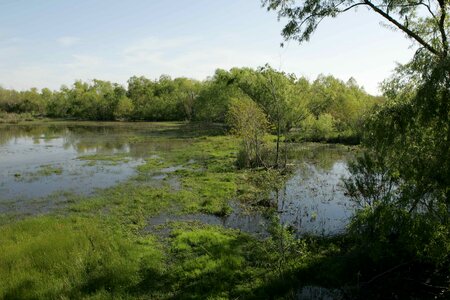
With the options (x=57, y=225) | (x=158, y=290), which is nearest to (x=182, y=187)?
(x=57, y=225)

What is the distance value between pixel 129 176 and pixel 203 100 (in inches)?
2332

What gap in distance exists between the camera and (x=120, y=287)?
10789 millimetres

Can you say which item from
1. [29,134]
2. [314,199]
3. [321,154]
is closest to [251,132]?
[314,199]

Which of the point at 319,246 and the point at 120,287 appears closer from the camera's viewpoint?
the point at 120,287

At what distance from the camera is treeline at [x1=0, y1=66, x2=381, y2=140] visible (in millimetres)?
48156

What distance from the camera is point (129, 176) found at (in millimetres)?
28125

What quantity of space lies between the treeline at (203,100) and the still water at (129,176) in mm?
6930

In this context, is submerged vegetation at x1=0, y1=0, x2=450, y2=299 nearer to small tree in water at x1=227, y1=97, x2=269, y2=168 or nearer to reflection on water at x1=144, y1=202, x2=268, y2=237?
reflection on water at x1=144, y1=202, x2=268, y2=237

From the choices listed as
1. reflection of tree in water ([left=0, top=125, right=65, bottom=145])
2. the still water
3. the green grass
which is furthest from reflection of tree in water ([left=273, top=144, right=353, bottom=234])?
reflection of tree in water ([left=0, top=125, right=65, bottom=145])

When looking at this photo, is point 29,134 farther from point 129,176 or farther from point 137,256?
point 137,256

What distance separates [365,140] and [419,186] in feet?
8.91

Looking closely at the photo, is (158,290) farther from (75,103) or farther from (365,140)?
(75,103)

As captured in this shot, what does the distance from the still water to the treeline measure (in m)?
6.93

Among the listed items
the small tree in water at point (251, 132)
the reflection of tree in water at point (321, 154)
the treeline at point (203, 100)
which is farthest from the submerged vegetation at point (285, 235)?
the treeline at point (203, 100)
